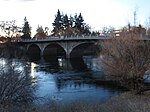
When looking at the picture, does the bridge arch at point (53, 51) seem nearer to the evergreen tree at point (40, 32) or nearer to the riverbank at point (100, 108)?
the evergreen tree at point (40, 32)

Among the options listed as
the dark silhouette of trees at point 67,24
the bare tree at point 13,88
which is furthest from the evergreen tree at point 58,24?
the bare tree at point 13,88

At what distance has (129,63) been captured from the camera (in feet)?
83.3

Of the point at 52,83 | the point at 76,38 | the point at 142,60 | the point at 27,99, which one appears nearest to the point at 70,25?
the point at 76,38

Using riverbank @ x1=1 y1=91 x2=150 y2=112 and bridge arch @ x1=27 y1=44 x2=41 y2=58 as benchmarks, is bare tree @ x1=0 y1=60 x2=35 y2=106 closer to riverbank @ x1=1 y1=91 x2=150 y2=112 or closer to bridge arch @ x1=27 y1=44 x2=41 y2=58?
riverbank @ x1=1 y1=91 x2=150 y2=112

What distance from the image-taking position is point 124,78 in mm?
25344

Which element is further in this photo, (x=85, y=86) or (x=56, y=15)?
(x=56, y=15)

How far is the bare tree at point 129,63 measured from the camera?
80.7 ft

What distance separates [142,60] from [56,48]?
63.7m

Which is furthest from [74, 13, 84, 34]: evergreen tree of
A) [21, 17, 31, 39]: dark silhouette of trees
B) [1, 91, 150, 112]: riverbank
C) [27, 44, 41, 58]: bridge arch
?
[1, 91, 150, 112]: riverbank

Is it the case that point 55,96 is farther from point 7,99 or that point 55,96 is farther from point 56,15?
point 56,15

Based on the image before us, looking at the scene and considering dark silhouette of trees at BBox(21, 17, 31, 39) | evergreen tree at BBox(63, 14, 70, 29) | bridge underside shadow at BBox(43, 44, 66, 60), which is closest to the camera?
bridge underside shadow at BBox(43, 44, 66, 60)

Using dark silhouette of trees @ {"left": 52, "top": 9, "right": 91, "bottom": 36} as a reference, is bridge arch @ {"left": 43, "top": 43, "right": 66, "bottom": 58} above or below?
below

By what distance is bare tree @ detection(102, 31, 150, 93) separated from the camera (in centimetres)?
2459

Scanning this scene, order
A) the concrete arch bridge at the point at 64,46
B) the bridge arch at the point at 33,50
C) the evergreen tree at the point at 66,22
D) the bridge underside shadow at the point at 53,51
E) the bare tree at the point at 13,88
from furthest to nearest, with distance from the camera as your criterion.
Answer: the evergreen tree at the point at 66,22
the bridge arch at the point at 33,50
the bridge underside shadow at the point at 53,51
the concrete arch bridge at the point at 64,46
the bare tree at the point at 13,88
